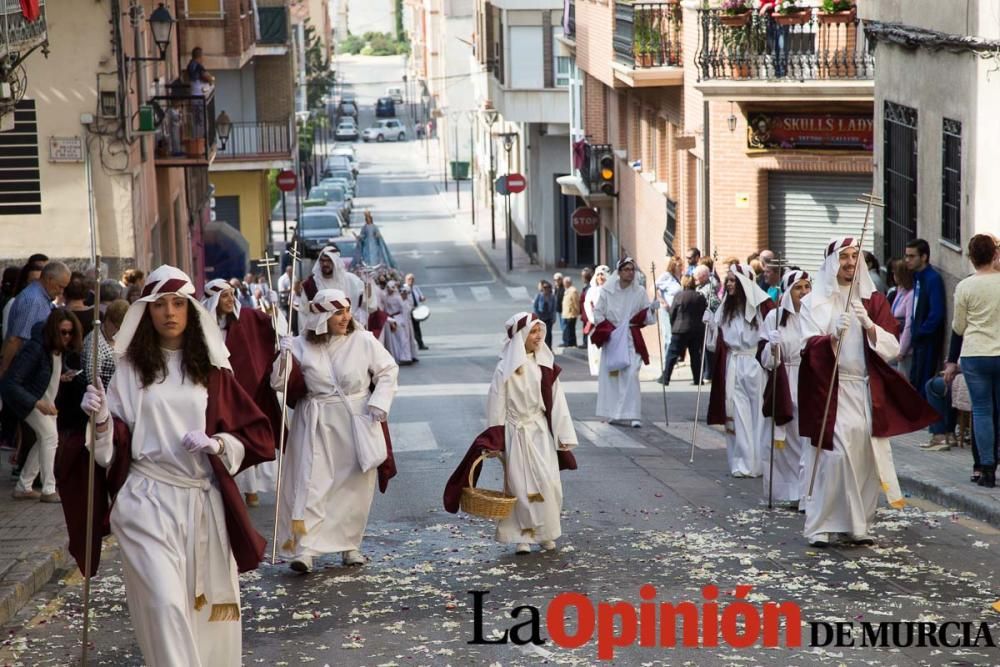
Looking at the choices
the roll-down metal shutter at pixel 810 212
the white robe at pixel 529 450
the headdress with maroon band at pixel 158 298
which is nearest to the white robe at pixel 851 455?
the white robe at pixel 529 450

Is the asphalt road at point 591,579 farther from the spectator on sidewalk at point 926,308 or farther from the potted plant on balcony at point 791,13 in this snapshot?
the potted plant on balcony at point 791,13

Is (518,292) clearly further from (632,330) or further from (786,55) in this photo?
(632,330)

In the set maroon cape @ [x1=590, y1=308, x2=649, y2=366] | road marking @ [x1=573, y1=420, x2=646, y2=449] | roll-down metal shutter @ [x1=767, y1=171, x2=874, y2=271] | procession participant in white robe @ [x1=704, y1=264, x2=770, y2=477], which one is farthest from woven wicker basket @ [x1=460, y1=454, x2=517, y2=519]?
roll-down metal shutter @ [x1=767, y1=171, x2=874, y2=271]

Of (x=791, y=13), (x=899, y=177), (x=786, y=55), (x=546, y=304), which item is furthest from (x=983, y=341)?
(x=546, y=304)

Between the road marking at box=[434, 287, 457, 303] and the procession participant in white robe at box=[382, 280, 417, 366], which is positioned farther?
the road marking at box=[434, 287, 457, 303]

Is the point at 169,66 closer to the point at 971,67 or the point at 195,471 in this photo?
the point at 971,67

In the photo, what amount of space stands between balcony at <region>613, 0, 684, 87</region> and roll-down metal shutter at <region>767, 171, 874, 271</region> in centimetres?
552

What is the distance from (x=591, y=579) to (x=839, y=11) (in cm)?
1601

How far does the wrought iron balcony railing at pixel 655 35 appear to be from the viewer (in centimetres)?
3319

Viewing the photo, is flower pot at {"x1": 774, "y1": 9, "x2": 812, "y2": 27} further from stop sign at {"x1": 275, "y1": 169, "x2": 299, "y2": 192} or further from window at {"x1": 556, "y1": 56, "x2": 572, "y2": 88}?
window at {"x1": 556, "y1": 56, "x2": 572, "y2": 88}


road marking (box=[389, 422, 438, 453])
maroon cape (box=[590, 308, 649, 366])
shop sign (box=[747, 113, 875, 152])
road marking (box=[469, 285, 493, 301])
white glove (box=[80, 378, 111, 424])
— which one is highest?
shop sign (box=[747, 113, 875, 152])

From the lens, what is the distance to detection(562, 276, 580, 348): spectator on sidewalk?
110ft

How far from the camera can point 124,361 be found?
27.0 ft

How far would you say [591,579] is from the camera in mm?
10891
